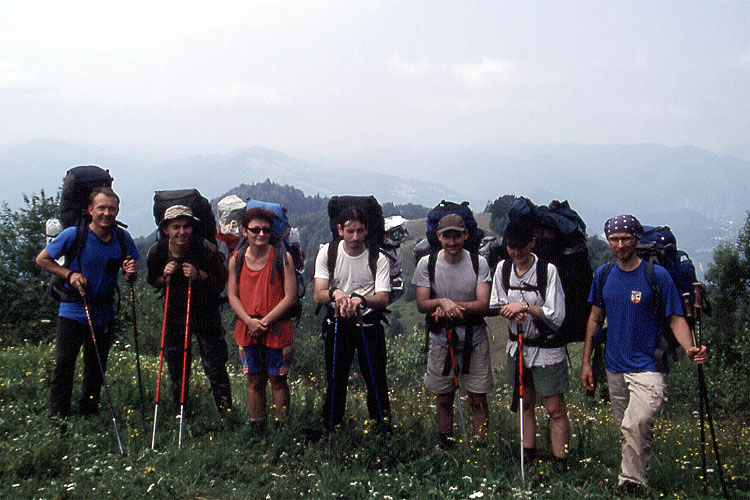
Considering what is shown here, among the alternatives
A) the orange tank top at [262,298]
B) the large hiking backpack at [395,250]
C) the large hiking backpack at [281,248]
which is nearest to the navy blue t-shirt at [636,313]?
the large hiking backpack at [395,250]

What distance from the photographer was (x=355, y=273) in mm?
5250

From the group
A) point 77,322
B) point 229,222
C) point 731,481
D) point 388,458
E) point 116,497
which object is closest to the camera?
point 116,497

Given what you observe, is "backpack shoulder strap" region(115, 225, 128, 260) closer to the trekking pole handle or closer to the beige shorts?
the beige shorts

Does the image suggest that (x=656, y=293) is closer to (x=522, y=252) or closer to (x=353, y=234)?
(x=522, y=252)

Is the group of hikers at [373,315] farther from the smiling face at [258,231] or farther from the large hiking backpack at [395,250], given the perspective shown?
the large hiking backpack at [395,250]

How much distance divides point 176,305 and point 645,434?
4.62 m

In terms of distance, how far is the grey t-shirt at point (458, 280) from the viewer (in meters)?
5.18

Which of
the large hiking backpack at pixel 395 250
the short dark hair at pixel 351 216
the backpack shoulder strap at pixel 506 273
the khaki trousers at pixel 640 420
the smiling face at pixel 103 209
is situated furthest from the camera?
the smiling face at pixel 103 209

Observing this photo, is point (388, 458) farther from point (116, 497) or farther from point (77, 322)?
point (77, 322)

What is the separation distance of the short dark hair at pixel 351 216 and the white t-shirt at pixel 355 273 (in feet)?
1.07

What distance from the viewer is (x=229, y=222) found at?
19.7 ft

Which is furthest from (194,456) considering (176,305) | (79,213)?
(79,213)

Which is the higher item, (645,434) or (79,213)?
(79,213)

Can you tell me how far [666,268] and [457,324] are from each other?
1904mm
